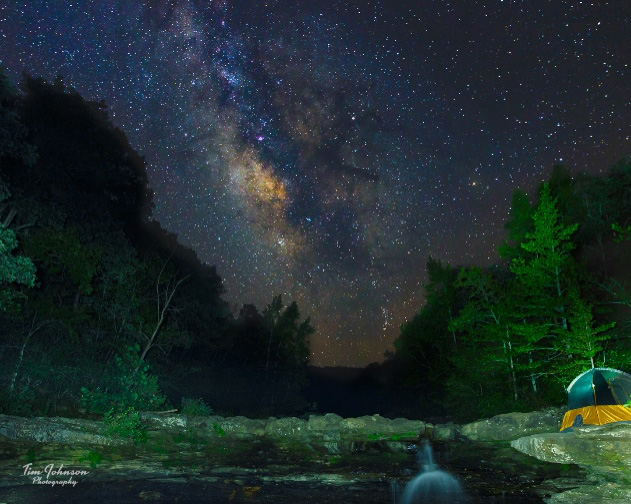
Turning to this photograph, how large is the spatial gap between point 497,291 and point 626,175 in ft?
34.0

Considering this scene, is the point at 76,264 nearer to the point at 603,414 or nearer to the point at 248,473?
the point at 248,473

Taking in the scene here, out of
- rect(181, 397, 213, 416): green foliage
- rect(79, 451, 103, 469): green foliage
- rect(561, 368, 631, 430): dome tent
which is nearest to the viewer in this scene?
rect(79, 451, 103, 469): green foliage

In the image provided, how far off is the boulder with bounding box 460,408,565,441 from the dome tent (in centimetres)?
64

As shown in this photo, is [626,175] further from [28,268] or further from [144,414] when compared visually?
[28,268]

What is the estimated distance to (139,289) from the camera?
26.6m

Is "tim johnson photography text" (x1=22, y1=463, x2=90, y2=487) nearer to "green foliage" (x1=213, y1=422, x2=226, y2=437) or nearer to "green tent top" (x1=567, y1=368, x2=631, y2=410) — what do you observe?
"green foliage" (x1=213, y1=422, x2=226, y2=437)

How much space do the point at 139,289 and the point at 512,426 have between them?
1976 centimetres

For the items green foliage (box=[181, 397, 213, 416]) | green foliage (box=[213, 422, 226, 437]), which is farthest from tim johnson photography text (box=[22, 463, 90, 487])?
green foliage (box=[181, 397, 213, 416])

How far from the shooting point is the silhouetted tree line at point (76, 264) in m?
17.4

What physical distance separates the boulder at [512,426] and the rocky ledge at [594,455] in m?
4.31

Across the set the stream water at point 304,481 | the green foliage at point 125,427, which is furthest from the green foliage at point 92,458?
the green foliage at point 125,427

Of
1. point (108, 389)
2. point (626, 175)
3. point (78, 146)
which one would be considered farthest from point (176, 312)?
point (626, 175)

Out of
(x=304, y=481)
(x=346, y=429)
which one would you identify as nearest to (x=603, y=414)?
(x=346, y=429)

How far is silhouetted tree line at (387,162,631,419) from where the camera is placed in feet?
77.9
